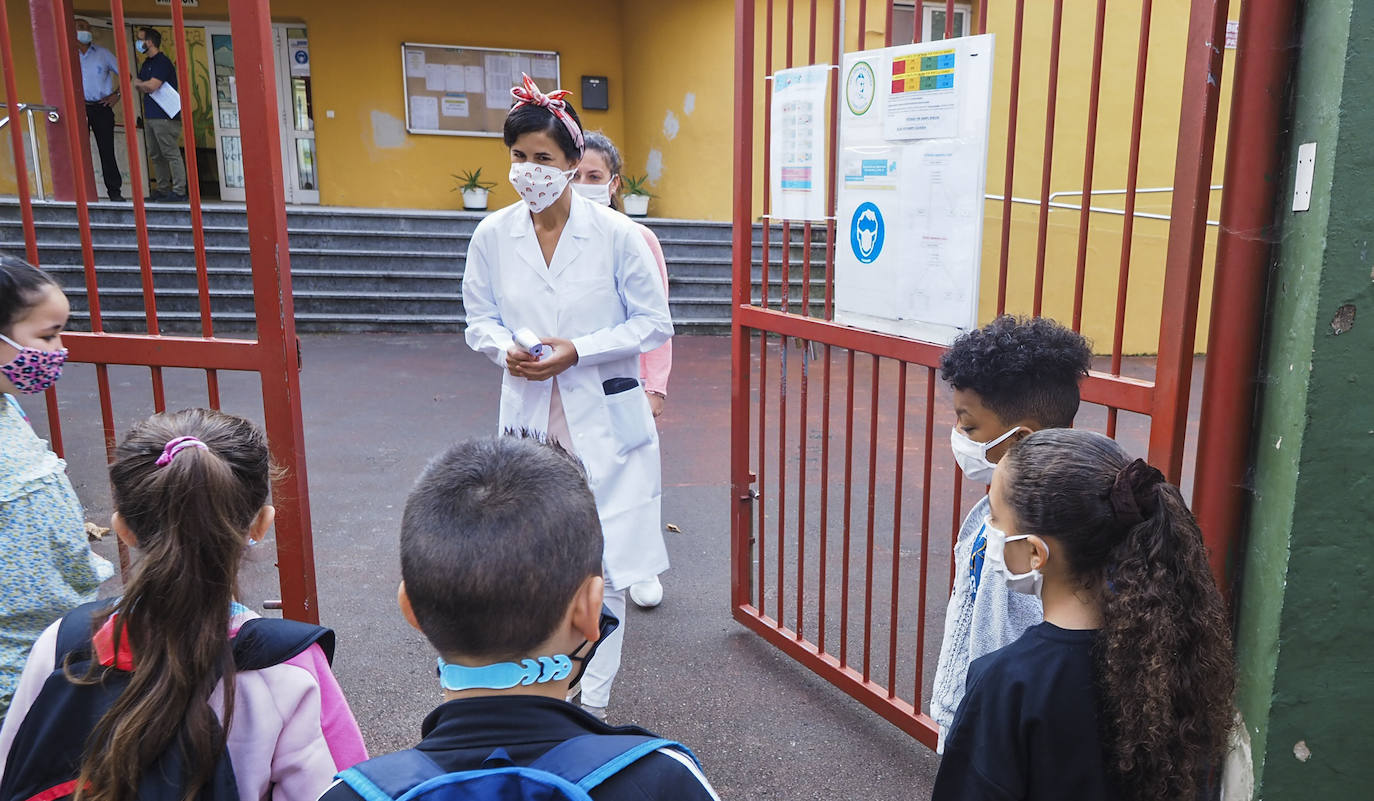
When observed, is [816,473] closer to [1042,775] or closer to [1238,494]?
[1238,494]

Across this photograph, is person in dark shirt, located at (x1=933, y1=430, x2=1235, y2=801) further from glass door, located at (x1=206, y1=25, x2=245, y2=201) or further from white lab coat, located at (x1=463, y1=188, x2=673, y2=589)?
glass door, located at (x1=206, y1=25, x2=245, y2=201)

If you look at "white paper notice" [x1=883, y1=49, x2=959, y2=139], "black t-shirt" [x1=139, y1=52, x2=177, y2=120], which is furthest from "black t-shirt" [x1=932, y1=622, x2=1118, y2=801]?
"black t-shirt" [x1=139, y1=52, x2=177, y2=120]

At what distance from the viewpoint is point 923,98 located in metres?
2.53

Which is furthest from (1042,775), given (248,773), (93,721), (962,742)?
(93,721)

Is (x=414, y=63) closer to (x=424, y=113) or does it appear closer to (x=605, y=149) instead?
(x=424, y=113)

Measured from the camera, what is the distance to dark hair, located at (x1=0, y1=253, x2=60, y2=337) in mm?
1926

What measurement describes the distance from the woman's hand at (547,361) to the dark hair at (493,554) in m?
1.67

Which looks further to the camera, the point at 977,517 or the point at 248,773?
the point at 977,517

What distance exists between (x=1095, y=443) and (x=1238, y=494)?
771mm

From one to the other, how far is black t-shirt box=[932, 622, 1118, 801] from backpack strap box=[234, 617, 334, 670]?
3.39 feet

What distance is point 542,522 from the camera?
3.59ft

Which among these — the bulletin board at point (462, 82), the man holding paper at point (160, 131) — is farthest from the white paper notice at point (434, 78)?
the man holding paper at point (160, 131)

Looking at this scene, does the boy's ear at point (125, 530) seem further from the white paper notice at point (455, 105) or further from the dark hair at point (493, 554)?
the white paper notice at point (455, 105)

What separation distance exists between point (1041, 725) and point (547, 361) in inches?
69.5
